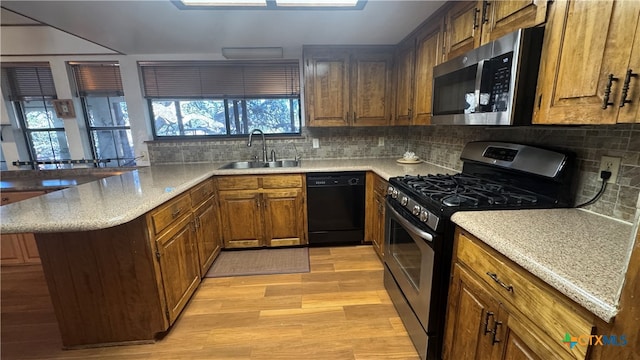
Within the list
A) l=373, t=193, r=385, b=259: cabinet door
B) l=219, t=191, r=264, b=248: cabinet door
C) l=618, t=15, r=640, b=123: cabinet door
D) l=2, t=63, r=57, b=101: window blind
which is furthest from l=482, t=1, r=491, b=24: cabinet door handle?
l=2, t=63, r=57, b=101: window blind

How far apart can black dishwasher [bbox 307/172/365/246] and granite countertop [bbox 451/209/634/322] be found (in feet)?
5.08

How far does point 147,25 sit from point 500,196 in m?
2.79

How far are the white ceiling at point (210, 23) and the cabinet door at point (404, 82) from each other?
0.46 feet

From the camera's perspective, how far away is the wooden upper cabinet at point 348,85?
2781 mm

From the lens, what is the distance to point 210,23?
2086 millimetres

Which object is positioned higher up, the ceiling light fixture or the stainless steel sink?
the ceiling light fixture

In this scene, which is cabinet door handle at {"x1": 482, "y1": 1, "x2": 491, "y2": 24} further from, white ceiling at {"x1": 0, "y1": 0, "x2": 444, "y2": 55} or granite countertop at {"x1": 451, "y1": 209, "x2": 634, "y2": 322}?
granite countertop at {"x1": 451, "y1": 209, "x2": 634, "y2": 322}

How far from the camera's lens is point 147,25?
2094 millimetres

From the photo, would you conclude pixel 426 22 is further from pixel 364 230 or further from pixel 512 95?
pixel 364 230

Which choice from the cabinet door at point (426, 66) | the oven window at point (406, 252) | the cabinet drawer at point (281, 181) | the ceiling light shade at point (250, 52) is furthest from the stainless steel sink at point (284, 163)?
the oven window at point (406, 252)

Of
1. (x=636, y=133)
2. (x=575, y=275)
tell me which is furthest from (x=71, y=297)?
(x=636, y=133)

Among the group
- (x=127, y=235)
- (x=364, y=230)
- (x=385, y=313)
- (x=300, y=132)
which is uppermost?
(x=300, y=132)

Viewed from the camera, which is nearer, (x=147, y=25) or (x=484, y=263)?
(x=484, y=263)

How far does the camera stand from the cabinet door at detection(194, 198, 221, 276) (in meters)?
2.25
